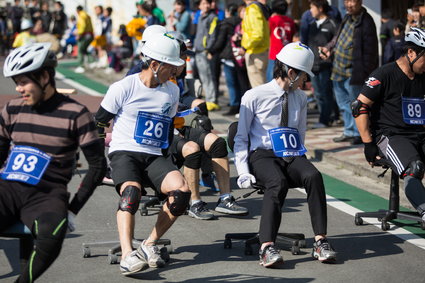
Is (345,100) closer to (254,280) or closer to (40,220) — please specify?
(254,280)

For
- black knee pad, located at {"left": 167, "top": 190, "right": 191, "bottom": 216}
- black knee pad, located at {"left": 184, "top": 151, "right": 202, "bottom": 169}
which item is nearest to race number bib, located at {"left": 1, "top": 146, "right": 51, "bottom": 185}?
black knee pad, located at {"left": 167, "top": 190, "right": 191, "bottom": 216}

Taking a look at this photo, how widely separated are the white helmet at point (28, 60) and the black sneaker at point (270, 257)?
2.32 m

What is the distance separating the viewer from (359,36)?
41.5 feet

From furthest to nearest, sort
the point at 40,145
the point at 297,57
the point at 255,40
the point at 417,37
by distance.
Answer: the point at 255,40 → the point at 417,37 → the point at 297,57 → the point at 40,145

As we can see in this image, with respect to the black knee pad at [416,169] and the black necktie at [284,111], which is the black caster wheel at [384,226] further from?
the black necktie at [284,111]

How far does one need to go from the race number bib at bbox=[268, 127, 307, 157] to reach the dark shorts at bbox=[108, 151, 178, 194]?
94cm

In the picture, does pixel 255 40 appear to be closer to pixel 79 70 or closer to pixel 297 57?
pixel 297 57

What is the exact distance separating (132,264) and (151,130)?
1.11 meters

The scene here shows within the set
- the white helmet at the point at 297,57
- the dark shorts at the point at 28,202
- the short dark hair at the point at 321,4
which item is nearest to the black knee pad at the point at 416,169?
the white helmet at the point at 297,57

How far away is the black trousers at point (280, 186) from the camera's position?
7.30 m

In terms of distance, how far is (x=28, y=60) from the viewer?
18.8ft

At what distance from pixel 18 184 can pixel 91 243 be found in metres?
1.87

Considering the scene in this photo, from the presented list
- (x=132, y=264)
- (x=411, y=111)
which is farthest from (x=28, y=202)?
(x=411, y=111)

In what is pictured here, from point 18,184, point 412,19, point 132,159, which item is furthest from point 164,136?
point 412,19
